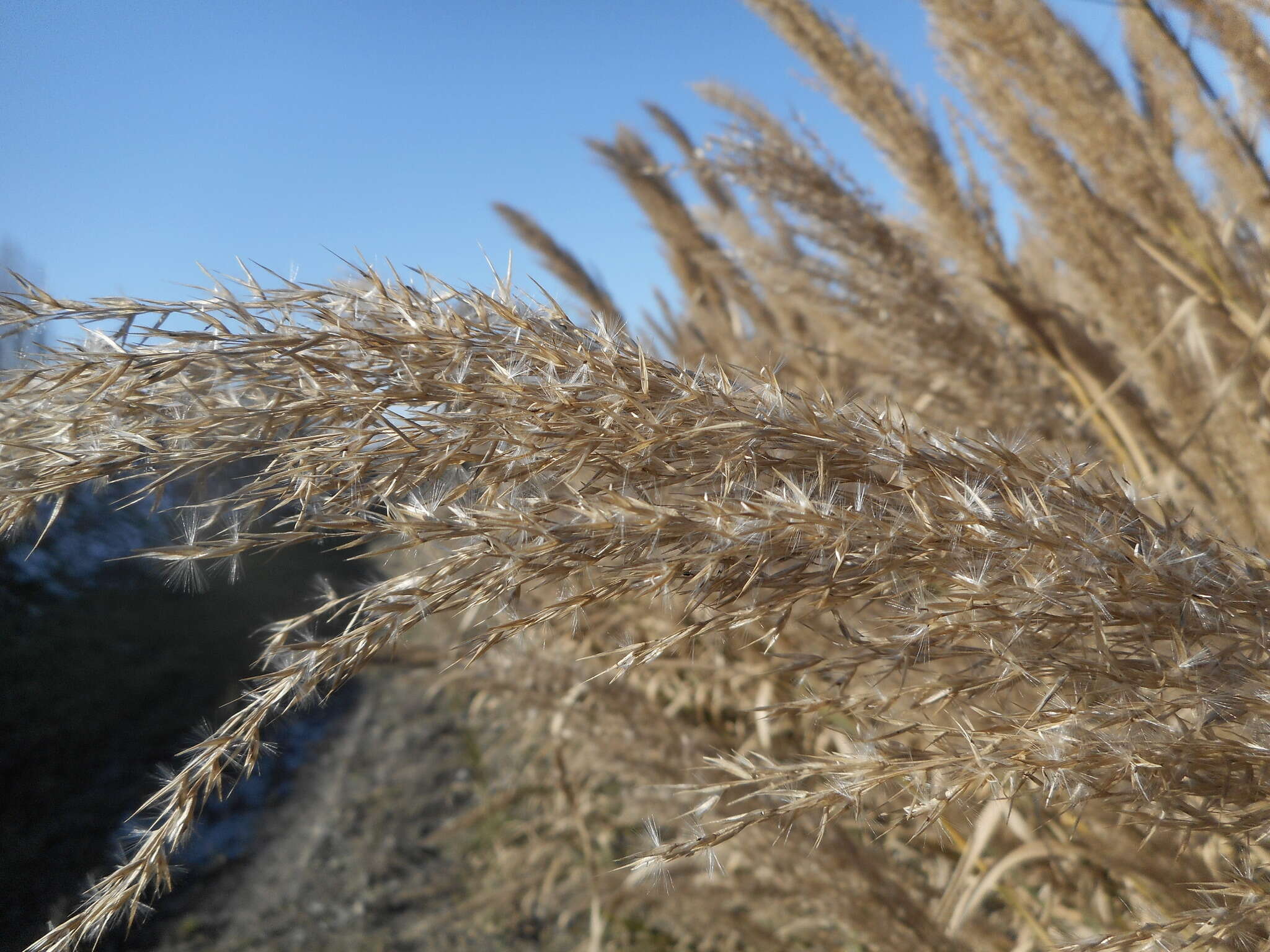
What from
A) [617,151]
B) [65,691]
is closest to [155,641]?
[65,691]

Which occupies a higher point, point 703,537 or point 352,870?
point 703,537

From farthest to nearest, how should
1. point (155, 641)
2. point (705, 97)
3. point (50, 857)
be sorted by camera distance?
1. point (155, 641)
2. point (50, 857)
3. point (705, 97)

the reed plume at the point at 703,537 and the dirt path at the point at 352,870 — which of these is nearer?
the reed plume at the point at 703,537

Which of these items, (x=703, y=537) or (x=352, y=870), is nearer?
(x=703, y=537)

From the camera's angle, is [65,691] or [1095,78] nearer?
[1095,78]

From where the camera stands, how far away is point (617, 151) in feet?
11.8

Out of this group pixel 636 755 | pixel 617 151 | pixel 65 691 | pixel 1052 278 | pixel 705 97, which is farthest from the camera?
pixel 65 691

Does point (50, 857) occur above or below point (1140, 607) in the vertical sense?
above

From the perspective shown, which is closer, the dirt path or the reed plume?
the reed plume

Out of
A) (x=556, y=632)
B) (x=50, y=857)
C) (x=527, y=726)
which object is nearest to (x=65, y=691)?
(x=50, y=857)

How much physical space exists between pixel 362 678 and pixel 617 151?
597 centimetres

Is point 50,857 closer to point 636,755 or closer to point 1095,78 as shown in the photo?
point 636,755

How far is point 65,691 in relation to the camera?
216 inches

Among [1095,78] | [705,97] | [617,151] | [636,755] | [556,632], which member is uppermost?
[617,151]
